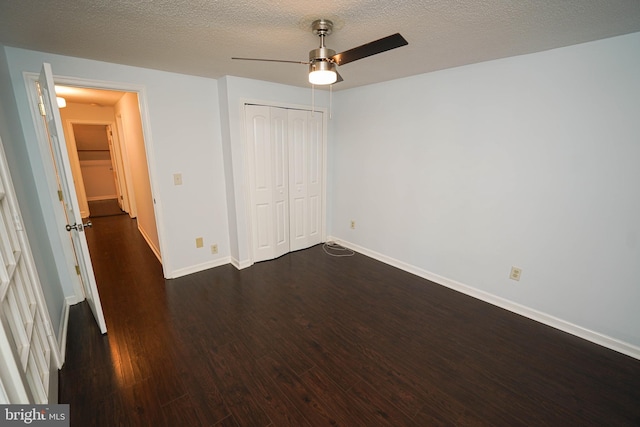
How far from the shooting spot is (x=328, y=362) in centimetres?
192

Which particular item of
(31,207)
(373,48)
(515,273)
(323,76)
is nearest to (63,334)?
(31,207)

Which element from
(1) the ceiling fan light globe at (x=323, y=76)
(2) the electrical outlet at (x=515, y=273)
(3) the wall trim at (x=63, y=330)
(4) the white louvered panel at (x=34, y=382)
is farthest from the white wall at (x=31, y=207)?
(2) the electrical outlet at (x=515, y=273)

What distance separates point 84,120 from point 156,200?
3.84 meters

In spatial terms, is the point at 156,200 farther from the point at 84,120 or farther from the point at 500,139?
the point at 84,120

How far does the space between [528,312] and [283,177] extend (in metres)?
3.01

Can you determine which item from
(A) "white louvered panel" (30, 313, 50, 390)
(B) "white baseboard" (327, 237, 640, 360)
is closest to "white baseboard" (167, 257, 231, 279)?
(A) "white louvered panel" (30, 313, 50, 390)

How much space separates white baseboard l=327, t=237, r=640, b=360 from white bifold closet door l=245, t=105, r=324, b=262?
1.31 m

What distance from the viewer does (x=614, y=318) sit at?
2.05 metres

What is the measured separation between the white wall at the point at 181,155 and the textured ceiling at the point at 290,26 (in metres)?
0.33

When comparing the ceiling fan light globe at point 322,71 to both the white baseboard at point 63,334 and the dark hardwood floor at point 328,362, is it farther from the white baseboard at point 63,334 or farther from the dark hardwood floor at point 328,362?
the white baseboard at point 63,334

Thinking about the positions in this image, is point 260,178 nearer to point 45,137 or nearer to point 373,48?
point 45,137

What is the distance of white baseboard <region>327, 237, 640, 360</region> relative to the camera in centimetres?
205

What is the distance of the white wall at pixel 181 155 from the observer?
263 centimetres

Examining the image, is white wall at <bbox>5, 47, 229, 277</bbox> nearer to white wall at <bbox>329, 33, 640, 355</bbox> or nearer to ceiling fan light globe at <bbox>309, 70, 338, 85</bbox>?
ceiling fan light globe at <bbox>309, 70, 338, 85</bbox>
